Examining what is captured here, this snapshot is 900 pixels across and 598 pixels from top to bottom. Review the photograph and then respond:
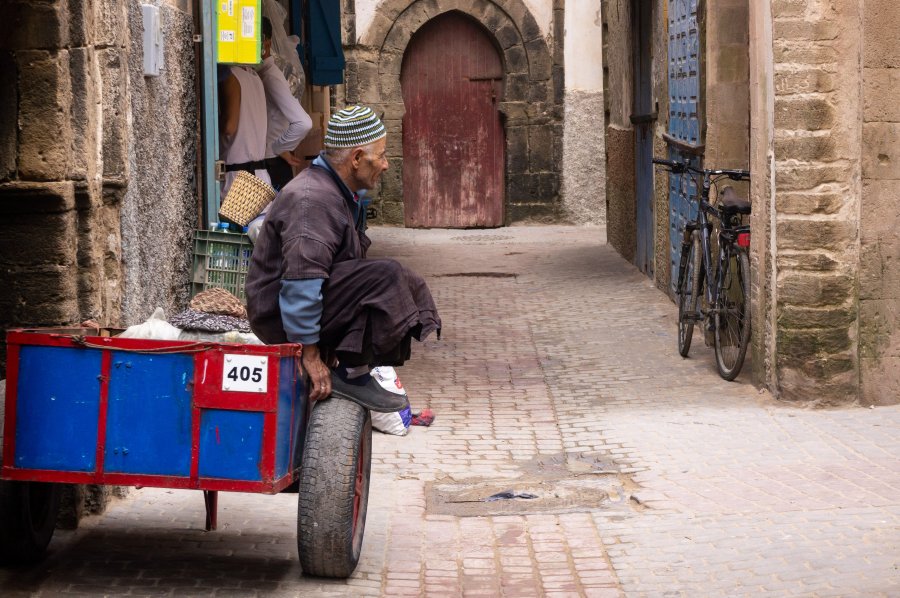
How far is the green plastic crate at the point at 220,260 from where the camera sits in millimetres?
7859

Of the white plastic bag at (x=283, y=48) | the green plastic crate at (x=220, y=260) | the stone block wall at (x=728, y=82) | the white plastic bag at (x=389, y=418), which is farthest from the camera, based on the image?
the white plastic bag at (x=283, y=48)

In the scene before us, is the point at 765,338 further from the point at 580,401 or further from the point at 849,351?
the point at 580,401

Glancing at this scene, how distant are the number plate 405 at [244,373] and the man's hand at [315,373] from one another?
0.29m

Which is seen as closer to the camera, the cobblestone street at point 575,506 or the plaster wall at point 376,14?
the cobblestone street at point 575,506

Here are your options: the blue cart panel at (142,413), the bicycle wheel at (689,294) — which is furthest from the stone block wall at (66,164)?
the bicycle wheel at (689,294)

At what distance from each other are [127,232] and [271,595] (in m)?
2.12

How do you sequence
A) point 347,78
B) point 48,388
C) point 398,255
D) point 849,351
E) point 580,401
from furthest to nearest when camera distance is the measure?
point 347,78
point 398,255
point 580,401
point 849,351
point 48,388

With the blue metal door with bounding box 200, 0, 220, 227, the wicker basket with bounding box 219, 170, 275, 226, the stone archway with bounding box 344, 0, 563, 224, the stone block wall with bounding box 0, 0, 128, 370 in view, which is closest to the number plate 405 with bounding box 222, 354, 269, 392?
the stone block wall with bounding box 0, 0, 128, 370

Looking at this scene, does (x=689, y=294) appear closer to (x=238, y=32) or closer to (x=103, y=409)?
(x=238, y=32)

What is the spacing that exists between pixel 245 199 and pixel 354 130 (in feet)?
10.0

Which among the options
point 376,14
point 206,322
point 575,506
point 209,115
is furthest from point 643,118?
point 206,322

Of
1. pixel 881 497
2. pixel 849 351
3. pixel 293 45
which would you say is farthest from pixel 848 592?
pixel 293 45

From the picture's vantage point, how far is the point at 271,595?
4.82 m

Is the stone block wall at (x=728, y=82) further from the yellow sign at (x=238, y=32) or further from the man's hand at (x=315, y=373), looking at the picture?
the man's hand at (x=315, y=373)
